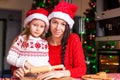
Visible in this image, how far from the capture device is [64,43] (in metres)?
1.26

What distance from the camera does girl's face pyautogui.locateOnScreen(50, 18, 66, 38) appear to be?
3.81ft

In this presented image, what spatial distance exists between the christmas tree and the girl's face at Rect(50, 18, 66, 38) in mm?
2852

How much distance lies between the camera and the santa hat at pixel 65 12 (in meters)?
1.20

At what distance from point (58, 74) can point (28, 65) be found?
0.43 feet

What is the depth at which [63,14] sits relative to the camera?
1208 mm

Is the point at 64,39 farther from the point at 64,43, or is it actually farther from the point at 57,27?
the point at 57,27

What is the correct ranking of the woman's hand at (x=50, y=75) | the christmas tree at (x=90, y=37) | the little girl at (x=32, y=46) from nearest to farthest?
the woman's hand at (x=50, y=75) → the little girl at (x=32, y=46) → the christmas tree at (x=90, y=37)

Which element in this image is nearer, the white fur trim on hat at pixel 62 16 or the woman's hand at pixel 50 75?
the woman's hand at pixel 50 75

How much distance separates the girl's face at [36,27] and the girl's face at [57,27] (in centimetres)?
6

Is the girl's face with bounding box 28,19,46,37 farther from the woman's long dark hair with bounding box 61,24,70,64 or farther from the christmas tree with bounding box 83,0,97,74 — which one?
the christmas tree with bounding box 83,0,97,74

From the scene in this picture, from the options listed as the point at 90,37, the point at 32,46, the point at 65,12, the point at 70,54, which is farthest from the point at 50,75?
the point at 90,37

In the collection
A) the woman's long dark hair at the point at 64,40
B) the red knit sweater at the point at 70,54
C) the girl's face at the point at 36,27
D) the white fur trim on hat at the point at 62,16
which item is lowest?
the red knit sweater at the point at 70,54

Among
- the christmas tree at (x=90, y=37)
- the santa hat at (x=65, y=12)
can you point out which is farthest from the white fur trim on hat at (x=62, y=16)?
the christmas tree at (x=90, y=37)

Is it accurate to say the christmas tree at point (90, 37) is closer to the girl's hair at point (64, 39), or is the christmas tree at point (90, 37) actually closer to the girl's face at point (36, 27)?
the girl's hair at point (64, 39)
